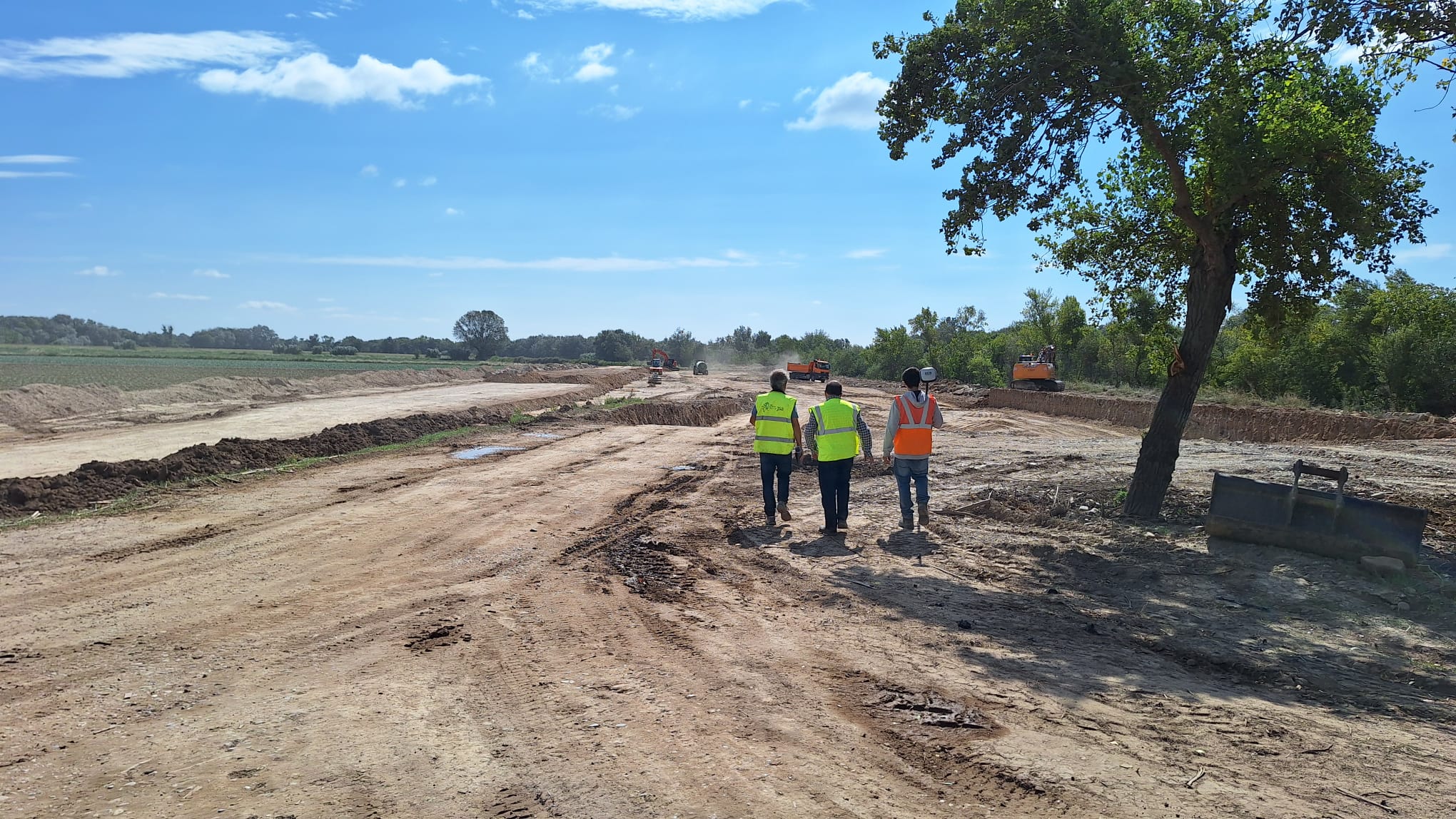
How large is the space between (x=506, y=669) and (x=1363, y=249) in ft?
32.2

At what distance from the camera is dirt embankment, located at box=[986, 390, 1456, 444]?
22234 millimetres

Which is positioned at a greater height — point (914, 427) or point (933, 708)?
point (914, 427)

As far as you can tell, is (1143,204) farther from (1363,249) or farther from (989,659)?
(989,659)

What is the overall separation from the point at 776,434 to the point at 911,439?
1596 millimetres

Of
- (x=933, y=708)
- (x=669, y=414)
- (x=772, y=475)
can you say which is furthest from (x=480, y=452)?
(x=933, y=708)

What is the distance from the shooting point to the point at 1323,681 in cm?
565

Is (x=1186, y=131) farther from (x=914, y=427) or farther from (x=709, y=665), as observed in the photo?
(x=709, y=665)

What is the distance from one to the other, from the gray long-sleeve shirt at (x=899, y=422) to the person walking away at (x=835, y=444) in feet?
0.80

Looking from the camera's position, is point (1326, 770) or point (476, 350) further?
point (476, 350)

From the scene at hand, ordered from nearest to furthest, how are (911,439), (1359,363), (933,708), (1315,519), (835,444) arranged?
(933,708), (1315,519), (835,444), (911,439), (1359,363)

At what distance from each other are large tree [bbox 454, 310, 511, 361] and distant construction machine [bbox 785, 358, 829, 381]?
9238 centimetres

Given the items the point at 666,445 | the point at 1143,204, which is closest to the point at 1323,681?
the point at 1143,204

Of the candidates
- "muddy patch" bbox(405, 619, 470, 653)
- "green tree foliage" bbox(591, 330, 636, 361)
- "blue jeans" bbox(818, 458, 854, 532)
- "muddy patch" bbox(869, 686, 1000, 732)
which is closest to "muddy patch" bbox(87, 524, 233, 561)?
"muddy patch" bbox(405, 619, 470, 653)

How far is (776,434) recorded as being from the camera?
10.3 meters
